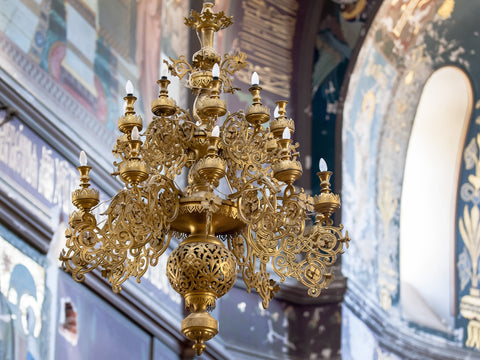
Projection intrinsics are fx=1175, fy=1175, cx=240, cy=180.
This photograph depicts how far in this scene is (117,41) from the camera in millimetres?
8844

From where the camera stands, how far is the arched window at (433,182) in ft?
39.6

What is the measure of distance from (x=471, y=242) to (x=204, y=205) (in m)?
7.45

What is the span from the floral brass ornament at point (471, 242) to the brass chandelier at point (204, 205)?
6.30 meters

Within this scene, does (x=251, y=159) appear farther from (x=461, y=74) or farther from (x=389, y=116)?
(x=461, y=74)

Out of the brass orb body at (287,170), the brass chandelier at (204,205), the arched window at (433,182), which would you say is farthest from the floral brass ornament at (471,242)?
the brass orb body at (287,170)

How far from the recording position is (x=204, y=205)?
514cm

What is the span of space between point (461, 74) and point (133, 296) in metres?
5.28

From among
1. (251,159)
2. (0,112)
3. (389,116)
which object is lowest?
(251,159)

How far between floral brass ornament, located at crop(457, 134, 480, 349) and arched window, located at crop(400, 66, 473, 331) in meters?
0.10

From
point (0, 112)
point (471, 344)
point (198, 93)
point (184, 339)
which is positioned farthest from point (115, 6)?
point (471, 344)

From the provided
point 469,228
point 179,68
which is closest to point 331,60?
point 469,228

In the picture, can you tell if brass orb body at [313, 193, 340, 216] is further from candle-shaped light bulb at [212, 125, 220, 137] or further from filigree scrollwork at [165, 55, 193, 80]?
filigree scrollwork at [165, 55, 193, 80]

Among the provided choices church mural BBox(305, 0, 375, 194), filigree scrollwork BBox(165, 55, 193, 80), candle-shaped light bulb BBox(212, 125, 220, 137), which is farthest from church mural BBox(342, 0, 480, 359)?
candle-shaped light bulb BBox(212, 125, 220, 137)

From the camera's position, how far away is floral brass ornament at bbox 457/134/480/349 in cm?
1175
